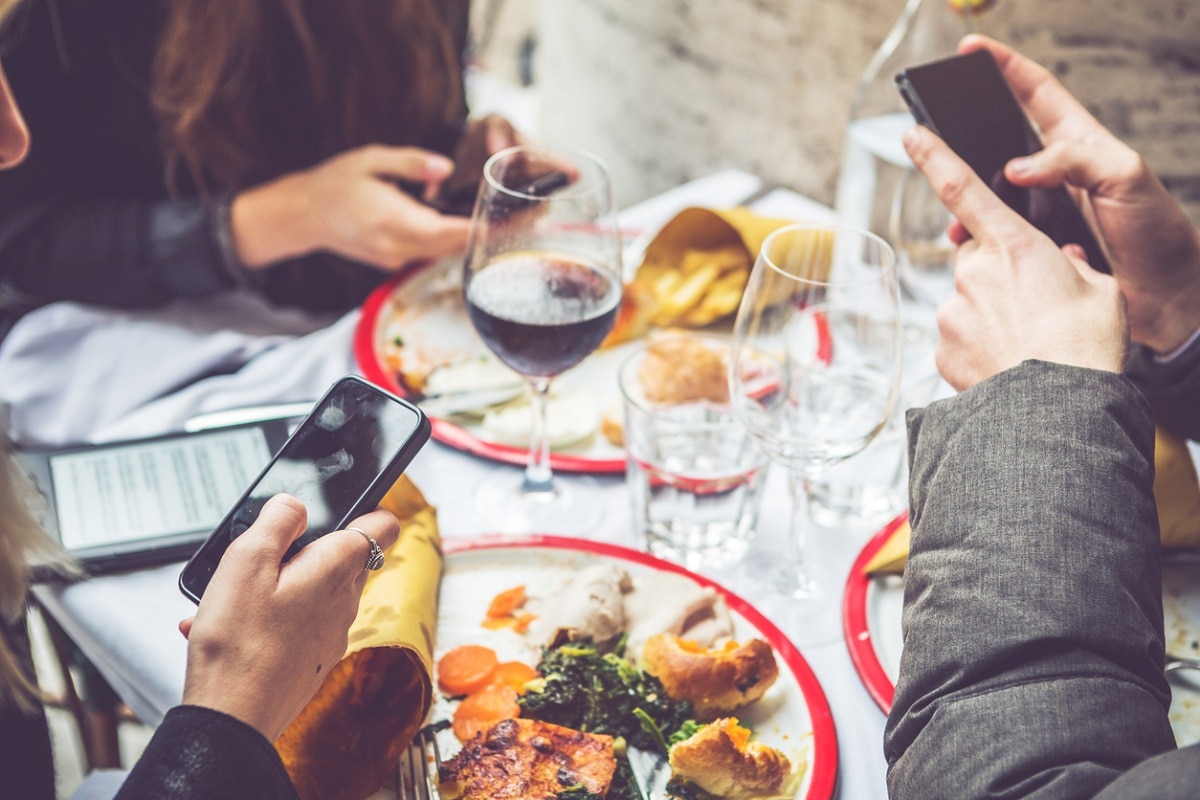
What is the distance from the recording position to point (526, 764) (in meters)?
0.63

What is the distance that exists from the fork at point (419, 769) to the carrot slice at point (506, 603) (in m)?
0.13

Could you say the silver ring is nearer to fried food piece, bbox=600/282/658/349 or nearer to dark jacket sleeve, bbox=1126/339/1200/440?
fried food piece, bbox=600/282/658/349

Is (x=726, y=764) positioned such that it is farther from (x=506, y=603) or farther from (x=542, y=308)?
(x=542, y=308)

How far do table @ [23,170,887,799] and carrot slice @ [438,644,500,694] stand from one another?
17 centimetres

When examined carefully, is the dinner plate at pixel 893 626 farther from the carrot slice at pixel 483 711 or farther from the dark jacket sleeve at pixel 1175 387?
the carrot slice at pixel 483 711

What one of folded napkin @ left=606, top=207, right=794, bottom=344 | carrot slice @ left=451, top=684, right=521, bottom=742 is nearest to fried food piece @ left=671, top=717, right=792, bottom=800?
carrot slice @ left=451, top=684, right=521, bottom=742

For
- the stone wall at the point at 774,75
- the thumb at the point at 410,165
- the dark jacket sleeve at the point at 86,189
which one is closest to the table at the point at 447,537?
the dark jacket sleeve at the point at 86,189

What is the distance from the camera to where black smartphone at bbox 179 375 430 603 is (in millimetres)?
641

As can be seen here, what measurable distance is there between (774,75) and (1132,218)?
1468 mm

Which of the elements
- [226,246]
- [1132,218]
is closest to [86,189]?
[226,246]

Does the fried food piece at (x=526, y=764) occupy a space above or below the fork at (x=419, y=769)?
above

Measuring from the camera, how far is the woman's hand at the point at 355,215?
4.18ft

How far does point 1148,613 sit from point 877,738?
209 millimetres

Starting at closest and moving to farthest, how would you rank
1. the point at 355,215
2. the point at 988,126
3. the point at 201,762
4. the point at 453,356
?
1. the point at 201,762
2. the point at 988,126
3. the point at 453,356
4. the point at 355,215
